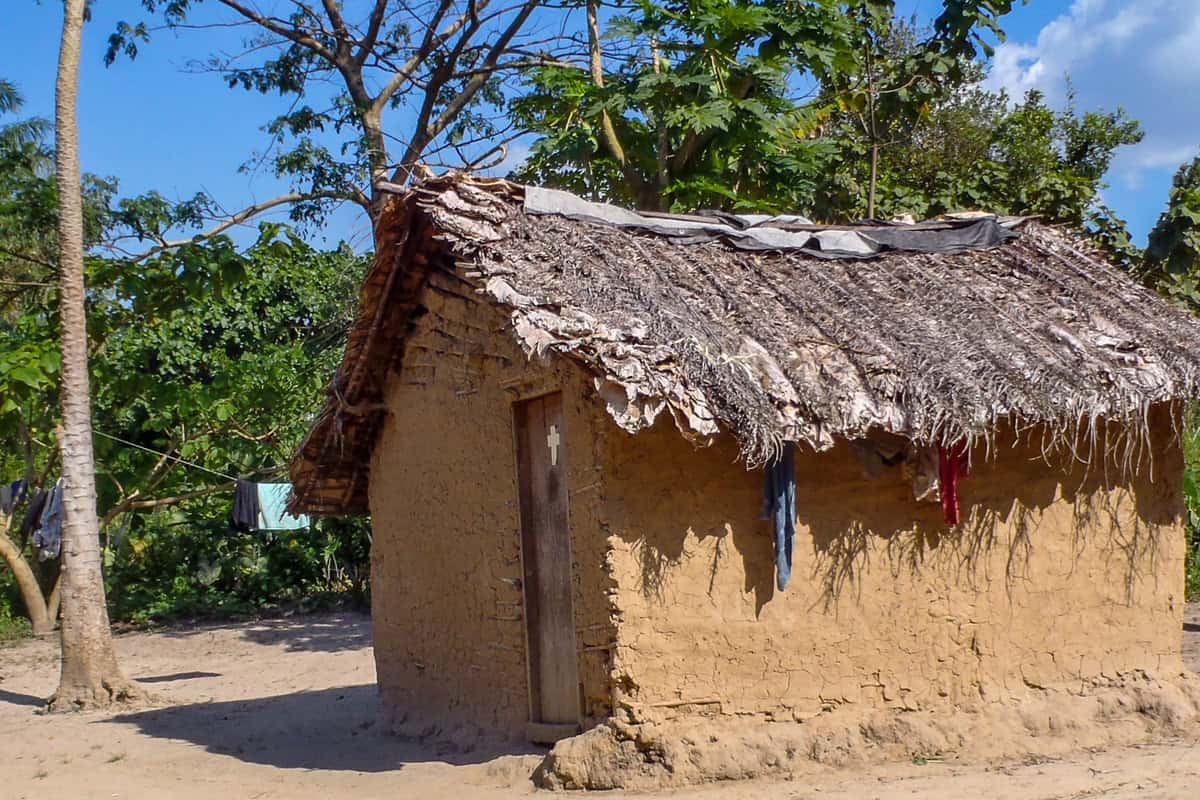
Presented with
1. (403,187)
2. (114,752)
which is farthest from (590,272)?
(114,752)

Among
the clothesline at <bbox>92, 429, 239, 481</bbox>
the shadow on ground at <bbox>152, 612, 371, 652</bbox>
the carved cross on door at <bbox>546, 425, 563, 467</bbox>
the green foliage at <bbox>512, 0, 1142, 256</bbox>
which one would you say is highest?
the green foliage at <bbox>512, 0, 1142, 256</bbox>

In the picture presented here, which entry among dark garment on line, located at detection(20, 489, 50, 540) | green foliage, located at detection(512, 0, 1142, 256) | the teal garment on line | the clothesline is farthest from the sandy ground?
green foliage, located at detection(512, 0, 1142, 256)

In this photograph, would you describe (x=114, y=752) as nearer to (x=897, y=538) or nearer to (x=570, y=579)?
(x=570, y=579)

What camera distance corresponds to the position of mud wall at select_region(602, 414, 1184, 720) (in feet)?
20.5

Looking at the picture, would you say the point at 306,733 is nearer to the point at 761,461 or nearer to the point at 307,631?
the point at 761,461

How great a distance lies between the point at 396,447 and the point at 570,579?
7.32 ft

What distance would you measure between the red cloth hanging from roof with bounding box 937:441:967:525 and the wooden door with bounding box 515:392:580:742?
195 cm

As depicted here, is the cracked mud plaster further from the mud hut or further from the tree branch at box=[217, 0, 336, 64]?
the tree branch at box=[217, 0, 336, 64]

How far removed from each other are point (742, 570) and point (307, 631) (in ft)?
33.0

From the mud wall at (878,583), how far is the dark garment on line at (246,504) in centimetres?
953

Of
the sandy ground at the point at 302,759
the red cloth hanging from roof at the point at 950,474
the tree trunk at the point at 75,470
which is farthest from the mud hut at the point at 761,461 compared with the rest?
the tree trunk at the point at 75,470

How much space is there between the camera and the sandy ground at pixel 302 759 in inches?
240

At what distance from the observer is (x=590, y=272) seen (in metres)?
6.86

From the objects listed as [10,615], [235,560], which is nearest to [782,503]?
[235,560]
